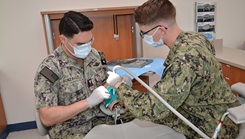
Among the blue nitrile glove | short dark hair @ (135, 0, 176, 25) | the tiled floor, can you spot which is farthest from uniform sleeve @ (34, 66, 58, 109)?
the tiled floor

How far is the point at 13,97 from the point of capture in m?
2.62

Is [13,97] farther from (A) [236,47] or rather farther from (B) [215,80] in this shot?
(A) [236,47]

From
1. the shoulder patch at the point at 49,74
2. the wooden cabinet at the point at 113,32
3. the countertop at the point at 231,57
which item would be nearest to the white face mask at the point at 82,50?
the shoulder patch at the point at 49,74

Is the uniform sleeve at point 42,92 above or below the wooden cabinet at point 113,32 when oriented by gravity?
→ below

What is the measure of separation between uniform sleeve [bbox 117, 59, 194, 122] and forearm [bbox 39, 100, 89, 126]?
0.35m

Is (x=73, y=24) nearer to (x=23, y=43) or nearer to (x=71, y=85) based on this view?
(x=71, y=85)

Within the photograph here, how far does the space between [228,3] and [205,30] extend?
17.6 inches

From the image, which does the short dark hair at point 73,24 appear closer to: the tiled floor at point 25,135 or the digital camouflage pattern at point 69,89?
the digital camouflage pattern at point 69,89

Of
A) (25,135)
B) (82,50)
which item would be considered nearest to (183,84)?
(82,50)

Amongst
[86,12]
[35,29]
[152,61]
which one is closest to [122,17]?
[86,12]

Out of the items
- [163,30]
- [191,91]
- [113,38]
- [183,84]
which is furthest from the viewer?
[113,38]

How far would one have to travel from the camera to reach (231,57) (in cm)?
242

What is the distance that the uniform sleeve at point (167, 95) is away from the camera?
1.02 metres

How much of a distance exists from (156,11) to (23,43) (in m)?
1.81
